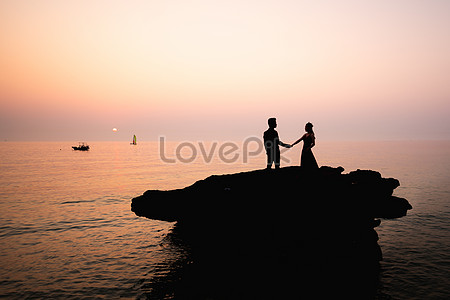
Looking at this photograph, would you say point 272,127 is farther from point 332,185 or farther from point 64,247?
point 64,247

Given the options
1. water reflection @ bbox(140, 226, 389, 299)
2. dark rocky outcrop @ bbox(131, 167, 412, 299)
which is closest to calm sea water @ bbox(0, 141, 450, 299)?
water reflection @ bbox(140, 226, 389, 299)

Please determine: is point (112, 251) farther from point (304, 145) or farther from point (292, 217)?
point (304, 145)

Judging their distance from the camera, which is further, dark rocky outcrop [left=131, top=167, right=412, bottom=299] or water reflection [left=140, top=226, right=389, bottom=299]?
dark rocky outcrop [left=131, top=167, right=412, bottom=299]

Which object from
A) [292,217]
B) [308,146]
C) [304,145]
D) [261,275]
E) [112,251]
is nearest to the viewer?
[261,275]

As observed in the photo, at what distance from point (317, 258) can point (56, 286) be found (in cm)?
1257

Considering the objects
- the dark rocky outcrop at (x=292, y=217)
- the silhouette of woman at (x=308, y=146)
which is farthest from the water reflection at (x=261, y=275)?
the silhouette of woman at (x=308, y=146)

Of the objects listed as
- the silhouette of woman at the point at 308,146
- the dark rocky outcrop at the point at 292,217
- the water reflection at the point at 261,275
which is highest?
the silhouette of woman at the point at 308,146

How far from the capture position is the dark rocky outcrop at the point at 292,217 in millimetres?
15195

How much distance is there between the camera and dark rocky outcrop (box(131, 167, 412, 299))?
15195 millimetres

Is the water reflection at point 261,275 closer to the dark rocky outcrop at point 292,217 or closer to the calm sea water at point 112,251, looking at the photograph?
the dark rocky outcrop at point 292,217

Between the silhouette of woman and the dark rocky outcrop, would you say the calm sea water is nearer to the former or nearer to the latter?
the dark rocky outcrop

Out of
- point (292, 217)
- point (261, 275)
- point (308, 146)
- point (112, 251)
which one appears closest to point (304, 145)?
point (308, 146)

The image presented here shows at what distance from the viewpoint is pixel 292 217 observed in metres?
15.6

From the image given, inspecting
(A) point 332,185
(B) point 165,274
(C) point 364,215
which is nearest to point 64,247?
(B) point 165,274
